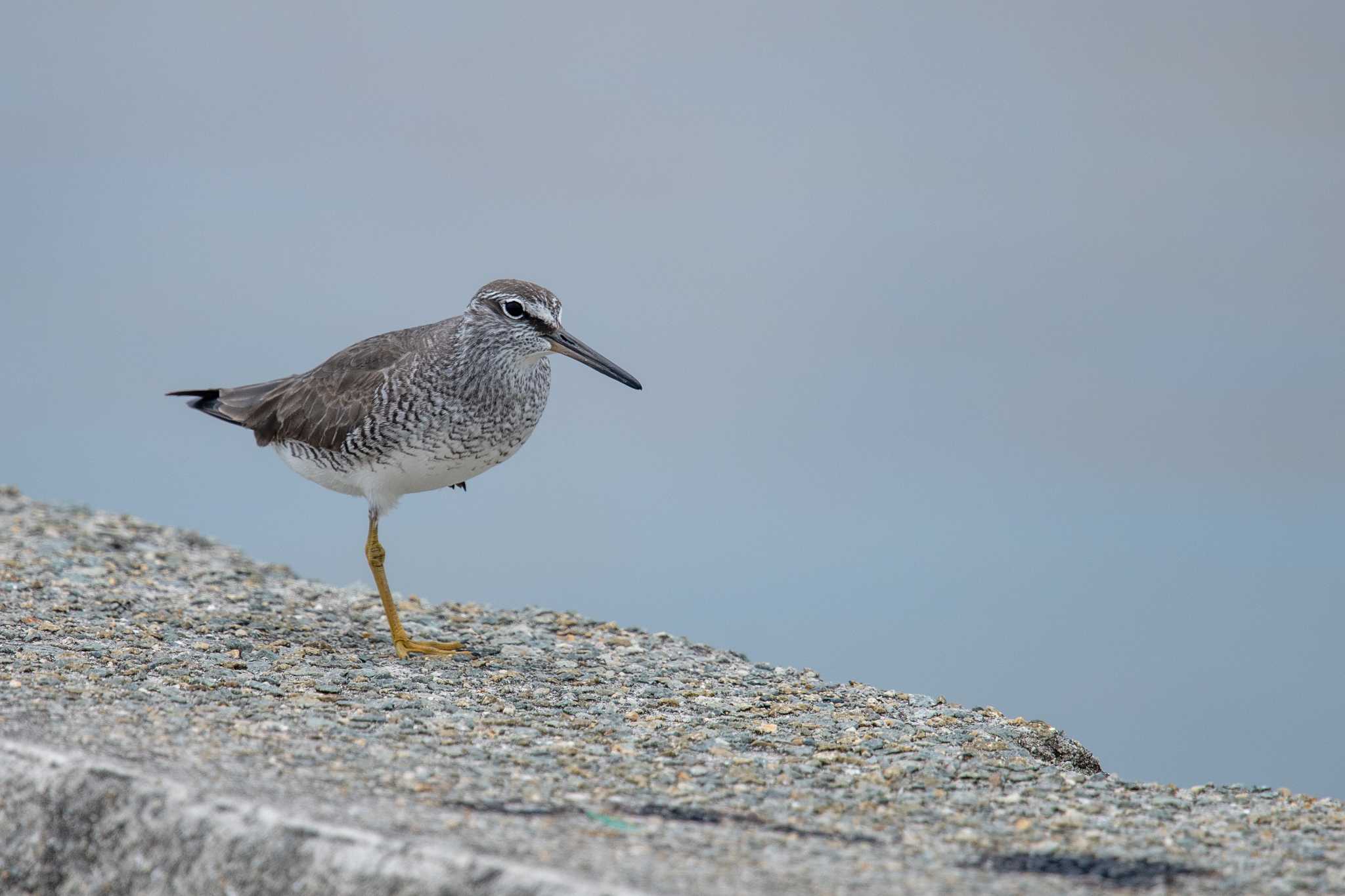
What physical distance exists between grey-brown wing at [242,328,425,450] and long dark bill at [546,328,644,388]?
0.82 meters

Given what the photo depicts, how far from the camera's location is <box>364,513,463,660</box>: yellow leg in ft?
27.3

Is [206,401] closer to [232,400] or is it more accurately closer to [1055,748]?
[232,400]

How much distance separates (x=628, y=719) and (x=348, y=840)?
8.44 feet

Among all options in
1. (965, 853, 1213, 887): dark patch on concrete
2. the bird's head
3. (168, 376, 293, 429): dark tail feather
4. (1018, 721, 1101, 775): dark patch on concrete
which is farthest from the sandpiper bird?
(965, 853, 1213, 887): dark patch on concrete

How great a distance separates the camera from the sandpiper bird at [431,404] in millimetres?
7992

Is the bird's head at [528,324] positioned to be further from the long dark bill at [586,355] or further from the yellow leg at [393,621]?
the yellow leg at [393,621]

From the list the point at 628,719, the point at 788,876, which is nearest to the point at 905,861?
the point at 788,876

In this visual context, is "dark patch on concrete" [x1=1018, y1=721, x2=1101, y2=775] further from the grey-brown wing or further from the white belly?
the grey-brown wing

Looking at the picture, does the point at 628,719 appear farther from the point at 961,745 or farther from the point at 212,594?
the point at 212,594

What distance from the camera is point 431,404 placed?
313 inches

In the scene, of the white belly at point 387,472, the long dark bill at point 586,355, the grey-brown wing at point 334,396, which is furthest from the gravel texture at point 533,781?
the long dark bill at point 586,355

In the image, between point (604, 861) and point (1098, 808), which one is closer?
point (604, 861)

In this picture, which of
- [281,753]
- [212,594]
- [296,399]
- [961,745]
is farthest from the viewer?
[212,594]

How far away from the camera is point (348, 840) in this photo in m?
4.59
